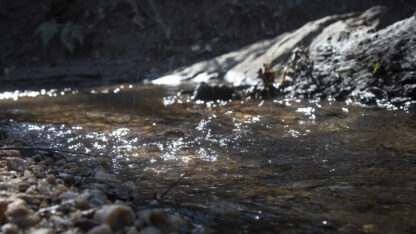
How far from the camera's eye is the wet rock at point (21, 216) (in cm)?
148

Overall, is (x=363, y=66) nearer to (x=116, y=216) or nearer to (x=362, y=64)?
(x=362, y=64)

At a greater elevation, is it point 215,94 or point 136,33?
point 136,33

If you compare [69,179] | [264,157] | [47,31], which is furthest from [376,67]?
[47,31]

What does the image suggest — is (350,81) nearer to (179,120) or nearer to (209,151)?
(179,120)

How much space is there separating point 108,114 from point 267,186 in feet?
11.9

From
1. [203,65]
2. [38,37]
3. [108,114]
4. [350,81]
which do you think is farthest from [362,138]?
[38,37]

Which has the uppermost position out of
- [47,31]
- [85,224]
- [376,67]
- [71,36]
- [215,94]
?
[47,31]

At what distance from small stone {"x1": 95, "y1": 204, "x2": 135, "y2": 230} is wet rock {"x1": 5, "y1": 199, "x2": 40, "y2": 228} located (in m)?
0.25

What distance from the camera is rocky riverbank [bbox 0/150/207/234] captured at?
1479 mm

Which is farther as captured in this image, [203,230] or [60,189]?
[60,189]

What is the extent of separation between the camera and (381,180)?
219 cm

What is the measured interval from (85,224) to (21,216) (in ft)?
0.88

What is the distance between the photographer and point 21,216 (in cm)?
150

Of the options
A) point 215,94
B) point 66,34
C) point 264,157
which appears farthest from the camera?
point 66,34
